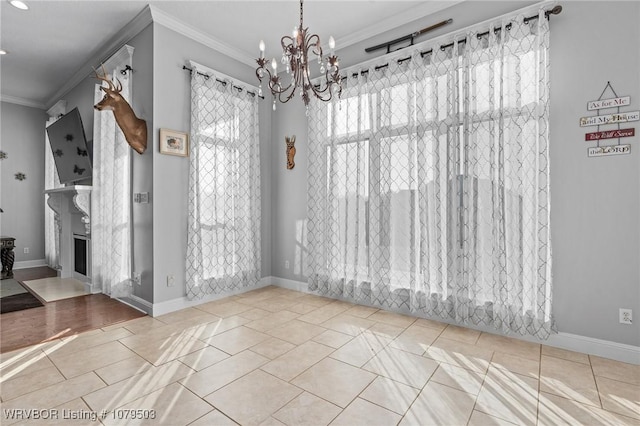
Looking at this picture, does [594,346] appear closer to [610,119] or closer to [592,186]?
[592,186]

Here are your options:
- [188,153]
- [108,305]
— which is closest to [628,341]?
[188,153]

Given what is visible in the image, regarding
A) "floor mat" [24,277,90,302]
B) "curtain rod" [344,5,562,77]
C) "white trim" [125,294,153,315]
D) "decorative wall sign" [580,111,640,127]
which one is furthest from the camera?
"floor mat" [24,277,90,302]

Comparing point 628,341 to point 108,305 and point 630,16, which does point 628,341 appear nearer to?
point 630,16

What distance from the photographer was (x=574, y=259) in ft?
7.96

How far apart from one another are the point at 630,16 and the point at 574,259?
1820 millimetres

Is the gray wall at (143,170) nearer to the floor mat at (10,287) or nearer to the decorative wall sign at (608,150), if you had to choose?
the floor mat at (10,287)

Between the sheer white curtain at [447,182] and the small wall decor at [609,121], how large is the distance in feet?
0.97

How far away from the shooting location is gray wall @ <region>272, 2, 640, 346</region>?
2229 mm

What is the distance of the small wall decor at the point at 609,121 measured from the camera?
2.23 metres

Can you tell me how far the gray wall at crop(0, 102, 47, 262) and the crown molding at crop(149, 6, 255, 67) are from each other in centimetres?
469

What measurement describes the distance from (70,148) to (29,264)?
2.91 m

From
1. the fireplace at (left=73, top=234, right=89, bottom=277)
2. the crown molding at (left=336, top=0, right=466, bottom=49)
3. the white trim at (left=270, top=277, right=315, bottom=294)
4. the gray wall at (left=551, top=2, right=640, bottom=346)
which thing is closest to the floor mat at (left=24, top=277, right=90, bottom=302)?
the fireplace at (left=73, top=234, right=89, bottom=277)

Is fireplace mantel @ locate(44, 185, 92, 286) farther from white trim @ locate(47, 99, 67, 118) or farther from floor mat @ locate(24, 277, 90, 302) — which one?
white trim @ locate(47, 99, 67, 118)

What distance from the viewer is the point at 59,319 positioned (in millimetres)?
3123
